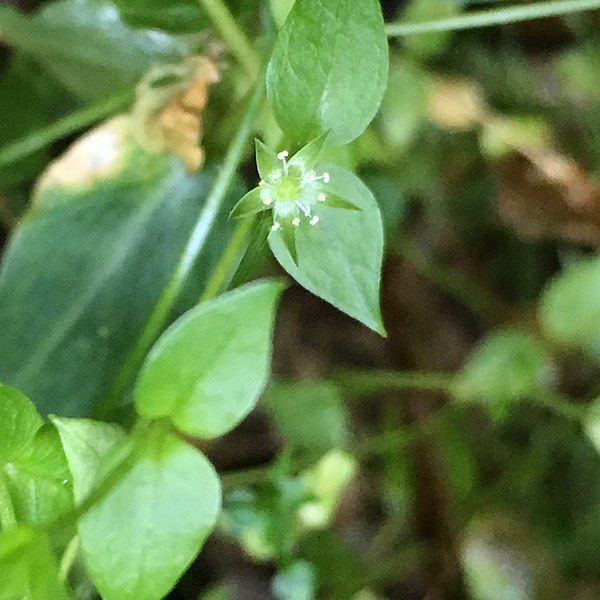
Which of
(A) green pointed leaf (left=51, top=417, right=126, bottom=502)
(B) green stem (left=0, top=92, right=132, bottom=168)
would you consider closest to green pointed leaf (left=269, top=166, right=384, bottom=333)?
(A) green pointed leaf (left=51, top=417, right=126, bottom=502)

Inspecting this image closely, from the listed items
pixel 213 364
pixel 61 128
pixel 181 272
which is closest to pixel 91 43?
pixel 61 128

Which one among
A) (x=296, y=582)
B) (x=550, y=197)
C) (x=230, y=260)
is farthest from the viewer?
(x=550, y=197)

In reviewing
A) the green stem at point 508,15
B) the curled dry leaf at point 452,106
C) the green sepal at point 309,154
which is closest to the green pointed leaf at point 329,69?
the green sepal at point 309,154

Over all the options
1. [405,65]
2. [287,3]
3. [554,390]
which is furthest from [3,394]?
[554,390]

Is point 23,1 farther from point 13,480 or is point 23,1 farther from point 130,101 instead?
point 13,480

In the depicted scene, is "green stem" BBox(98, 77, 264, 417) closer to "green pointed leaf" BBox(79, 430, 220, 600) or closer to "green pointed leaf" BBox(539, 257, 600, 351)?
"green pointed leaf" BBox(79, 430, 220, 600)

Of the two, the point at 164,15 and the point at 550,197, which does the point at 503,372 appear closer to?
the point at 550,197
